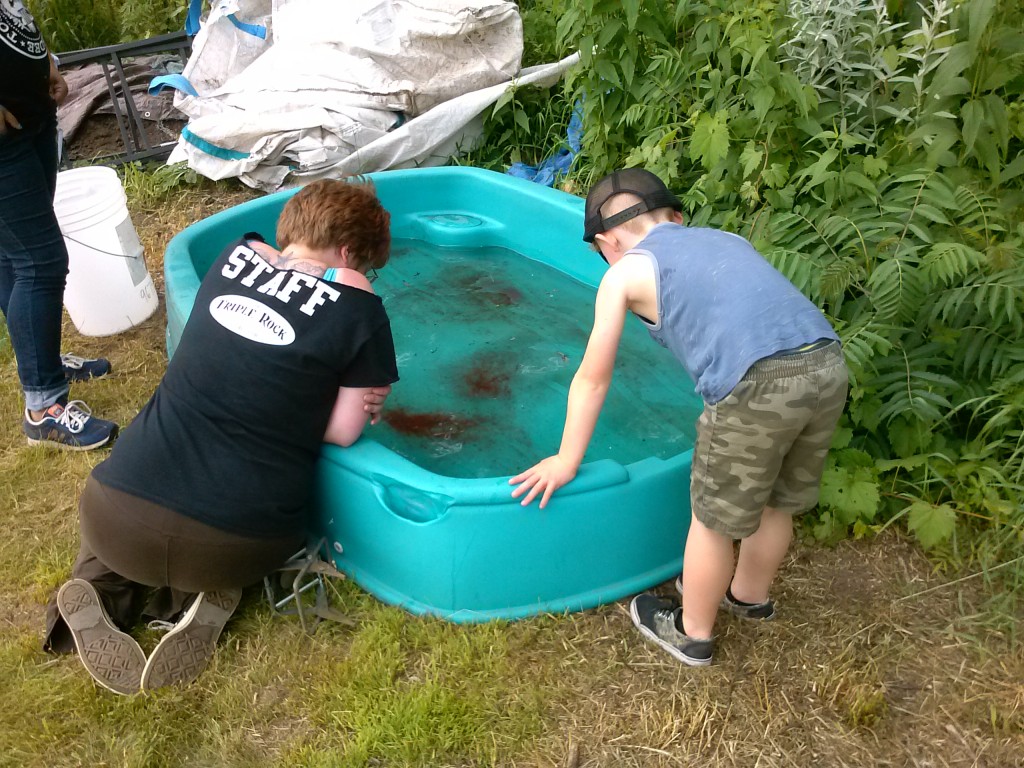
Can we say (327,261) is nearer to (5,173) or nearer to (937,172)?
(5,173)

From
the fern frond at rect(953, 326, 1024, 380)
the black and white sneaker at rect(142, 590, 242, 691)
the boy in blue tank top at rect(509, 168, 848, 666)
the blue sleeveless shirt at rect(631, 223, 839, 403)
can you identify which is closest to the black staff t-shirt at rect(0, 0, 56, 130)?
the black and white sneaker at rect(142, 590, 242, 691)

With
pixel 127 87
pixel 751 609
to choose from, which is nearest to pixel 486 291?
pixel 751 609

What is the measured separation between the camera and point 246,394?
1.79m

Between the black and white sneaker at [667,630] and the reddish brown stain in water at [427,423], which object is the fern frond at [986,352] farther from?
the reddish brown stain in water at [427,423]

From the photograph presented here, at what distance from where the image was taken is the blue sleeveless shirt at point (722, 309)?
156 centimetres

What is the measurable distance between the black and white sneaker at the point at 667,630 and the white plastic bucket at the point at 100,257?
2.27 metres

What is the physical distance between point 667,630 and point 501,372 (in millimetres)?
1219

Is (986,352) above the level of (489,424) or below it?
above

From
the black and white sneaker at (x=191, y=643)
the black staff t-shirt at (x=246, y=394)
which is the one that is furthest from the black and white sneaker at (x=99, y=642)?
the black staff t-shirt at (x=246, y=394)

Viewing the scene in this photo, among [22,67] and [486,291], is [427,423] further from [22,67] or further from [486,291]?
[22,67]

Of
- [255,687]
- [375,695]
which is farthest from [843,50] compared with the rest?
[255,687]

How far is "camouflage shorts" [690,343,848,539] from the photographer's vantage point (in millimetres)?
1548

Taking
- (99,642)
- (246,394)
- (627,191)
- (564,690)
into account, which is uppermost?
(627,191)

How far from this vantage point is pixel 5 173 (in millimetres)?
2225
